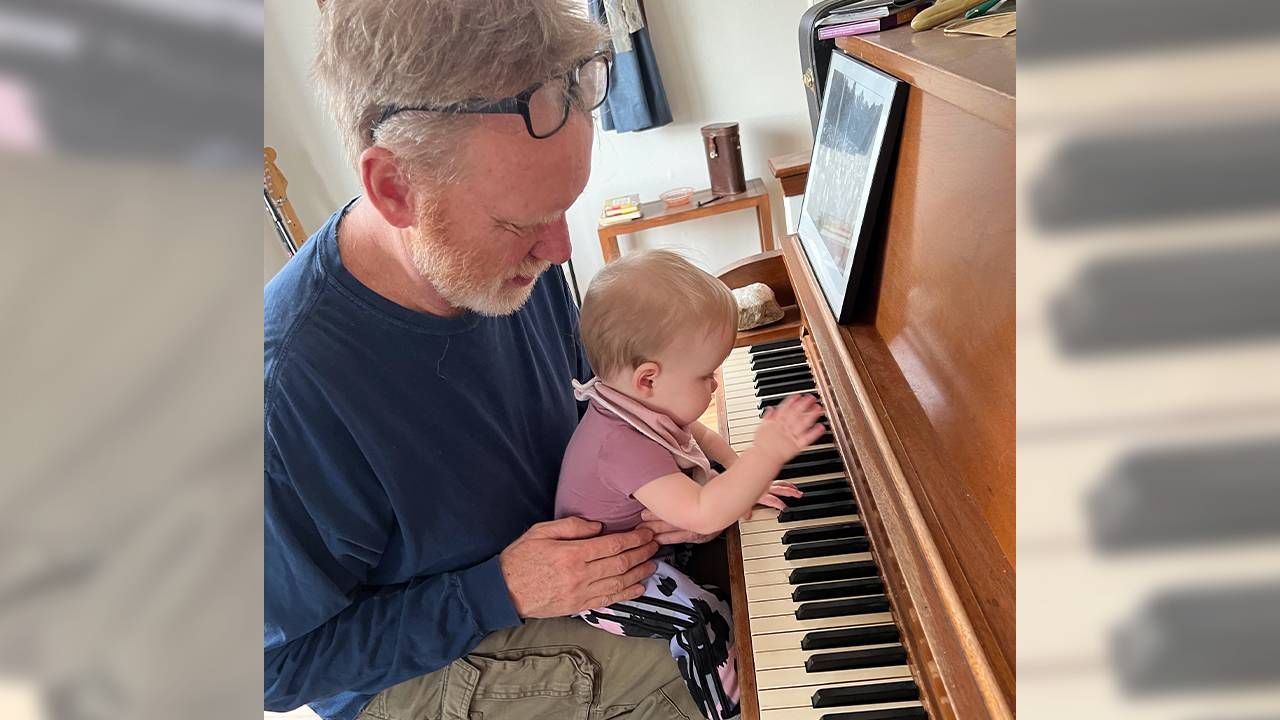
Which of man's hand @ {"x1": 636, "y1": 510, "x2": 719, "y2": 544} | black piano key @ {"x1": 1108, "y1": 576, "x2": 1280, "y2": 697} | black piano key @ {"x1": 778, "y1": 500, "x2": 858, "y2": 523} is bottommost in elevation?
man's hand @ {"x1": 636, "y1": 510, "x2": 719, "y2": 544}

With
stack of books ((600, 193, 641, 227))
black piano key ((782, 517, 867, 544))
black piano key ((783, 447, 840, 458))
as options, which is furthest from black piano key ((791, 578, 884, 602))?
stack of books ((600, 193, 641, 227))

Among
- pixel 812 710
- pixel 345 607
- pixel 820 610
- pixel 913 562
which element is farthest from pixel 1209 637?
pixel 345 607

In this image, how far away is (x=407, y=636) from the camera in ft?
4.21

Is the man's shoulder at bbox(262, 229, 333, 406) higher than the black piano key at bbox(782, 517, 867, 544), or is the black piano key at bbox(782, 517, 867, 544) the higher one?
the man's shoulder at bbox(262, 229, 333, 406)

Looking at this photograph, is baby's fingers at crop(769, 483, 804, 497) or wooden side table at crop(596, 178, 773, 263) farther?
wooden side table at crop(596, 178, 773, 263)

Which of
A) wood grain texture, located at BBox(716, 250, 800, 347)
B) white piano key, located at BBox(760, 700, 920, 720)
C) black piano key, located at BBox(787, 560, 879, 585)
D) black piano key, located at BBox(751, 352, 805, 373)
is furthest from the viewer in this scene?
wood grain texture, located at BBox(716, 250, 800, 347)

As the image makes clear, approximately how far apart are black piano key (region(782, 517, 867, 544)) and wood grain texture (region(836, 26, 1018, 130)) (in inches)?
24.3

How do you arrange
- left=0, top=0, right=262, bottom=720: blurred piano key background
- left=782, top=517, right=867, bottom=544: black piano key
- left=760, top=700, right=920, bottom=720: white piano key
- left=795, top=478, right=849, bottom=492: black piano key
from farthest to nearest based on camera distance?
1. left=795, top=478, right=849, bottom=492: black piano key
2. left=782, top=517, right=867, bottom=544: black piano key
3. left=760, top=700, right=920, bottom=720: white piano key
4. left=0, top=0, right=262, bottom=720: blurred piano key background

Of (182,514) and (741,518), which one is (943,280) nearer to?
(741,518)

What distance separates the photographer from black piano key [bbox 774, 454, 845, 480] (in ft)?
4.95

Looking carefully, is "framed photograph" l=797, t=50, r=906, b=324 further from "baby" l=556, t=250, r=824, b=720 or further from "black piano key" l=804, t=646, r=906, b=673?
"black piano key" l=804, t=646, r=906, b=673

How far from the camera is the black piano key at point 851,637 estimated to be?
1.12 meters

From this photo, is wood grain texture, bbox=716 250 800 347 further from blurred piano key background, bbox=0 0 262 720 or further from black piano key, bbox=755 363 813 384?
blurred piano key background, bbox=0 0 262 720

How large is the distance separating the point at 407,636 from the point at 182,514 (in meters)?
1.27
